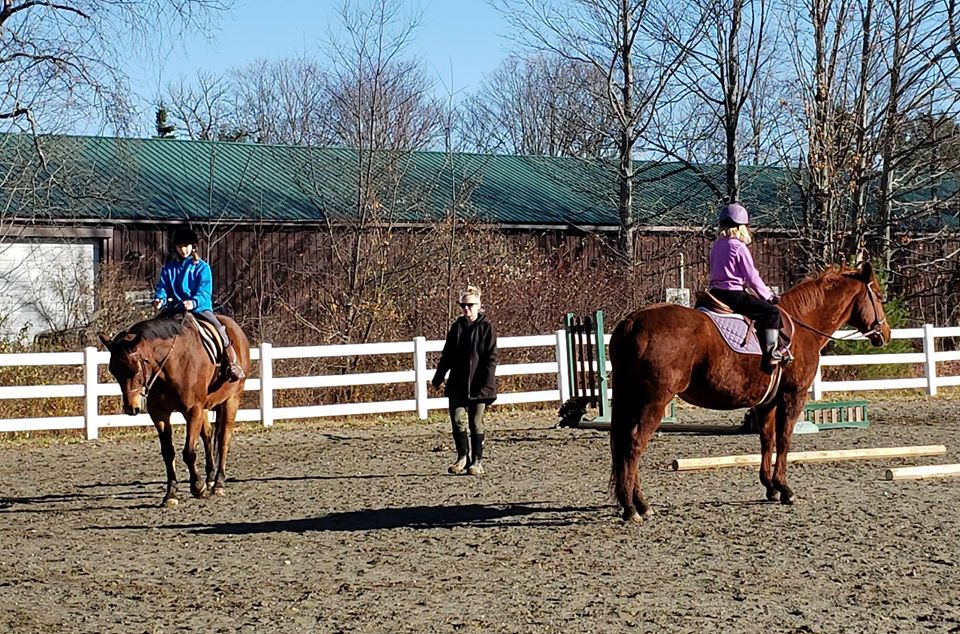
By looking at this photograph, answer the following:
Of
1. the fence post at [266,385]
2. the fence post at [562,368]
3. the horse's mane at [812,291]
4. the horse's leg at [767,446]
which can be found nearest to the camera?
the horse's leg at [767,446]

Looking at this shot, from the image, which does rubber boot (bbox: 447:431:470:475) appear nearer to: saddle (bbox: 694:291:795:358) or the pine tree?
saddle (bbox: 694:291:795:358)

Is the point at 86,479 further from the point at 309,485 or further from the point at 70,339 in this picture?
the point at 70,339

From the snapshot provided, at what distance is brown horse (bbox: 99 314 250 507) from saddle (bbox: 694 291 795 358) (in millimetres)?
4466

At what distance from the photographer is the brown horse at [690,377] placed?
9.70 meters

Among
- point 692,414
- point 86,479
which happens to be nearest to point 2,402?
point 86,479

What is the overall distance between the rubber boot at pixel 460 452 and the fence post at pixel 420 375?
247 inches

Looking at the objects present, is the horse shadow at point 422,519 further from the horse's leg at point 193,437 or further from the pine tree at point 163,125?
the pine tree at point 163,125

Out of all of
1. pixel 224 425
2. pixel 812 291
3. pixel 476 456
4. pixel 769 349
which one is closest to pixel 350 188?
pixel 476 456

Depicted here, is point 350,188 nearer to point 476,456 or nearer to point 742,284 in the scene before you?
point 476,456

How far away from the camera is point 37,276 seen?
1081 inches

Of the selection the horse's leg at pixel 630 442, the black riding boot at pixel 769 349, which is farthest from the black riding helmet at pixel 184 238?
the black riding boot at pixel 769 349

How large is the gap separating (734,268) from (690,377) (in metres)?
0.99

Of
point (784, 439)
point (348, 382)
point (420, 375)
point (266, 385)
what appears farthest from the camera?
point (420, 375)

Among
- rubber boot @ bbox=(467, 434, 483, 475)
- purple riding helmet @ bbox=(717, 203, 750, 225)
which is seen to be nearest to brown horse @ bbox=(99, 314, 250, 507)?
rubber boot @ bbox=(467, 434, 483, 475)
